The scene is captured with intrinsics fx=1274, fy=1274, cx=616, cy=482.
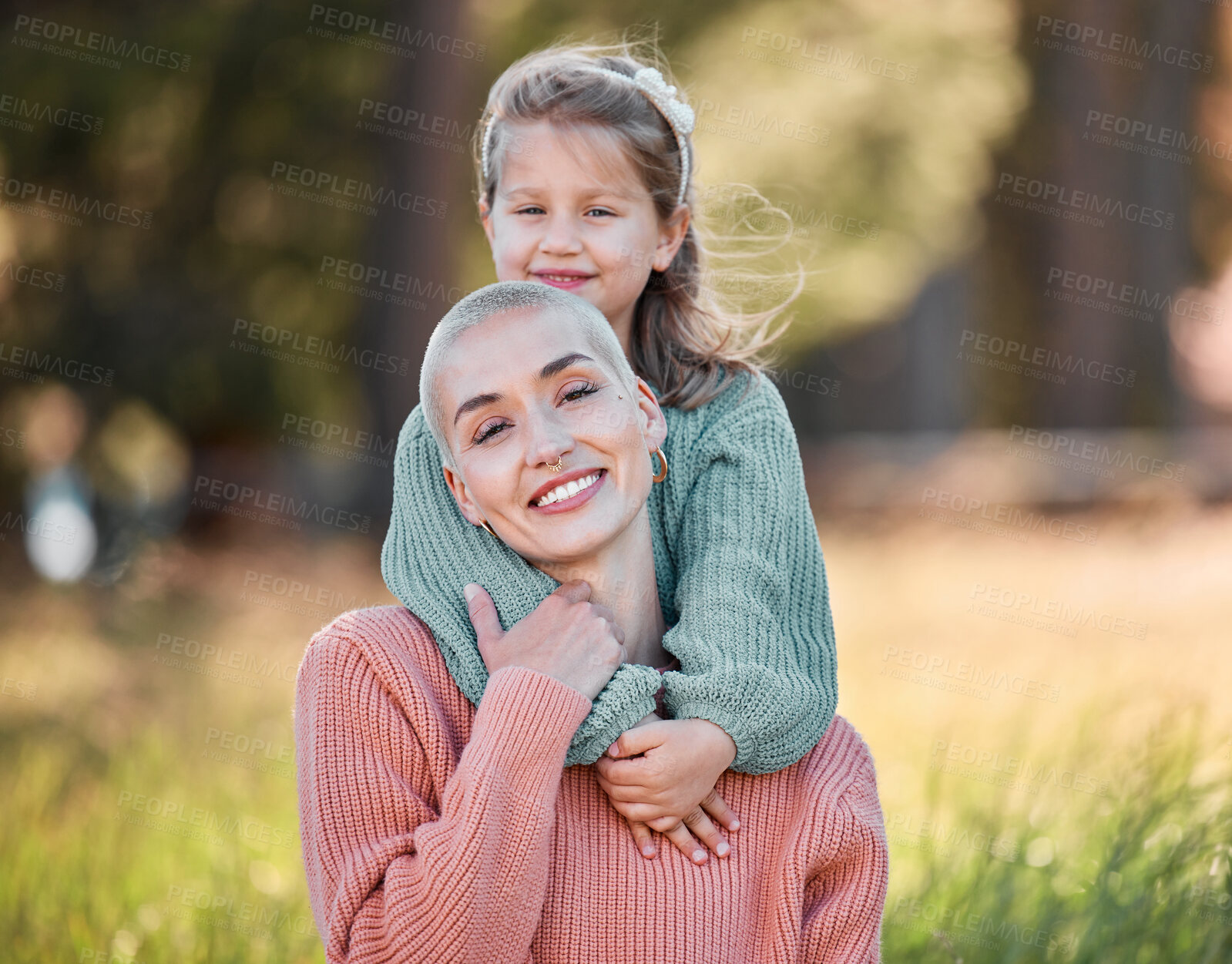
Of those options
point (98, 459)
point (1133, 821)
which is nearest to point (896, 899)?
point (1133, 821)

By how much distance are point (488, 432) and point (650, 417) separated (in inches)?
15.0

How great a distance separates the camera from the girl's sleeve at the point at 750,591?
237 centimetres

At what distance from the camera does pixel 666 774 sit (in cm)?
228

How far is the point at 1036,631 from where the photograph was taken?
24.4 feet

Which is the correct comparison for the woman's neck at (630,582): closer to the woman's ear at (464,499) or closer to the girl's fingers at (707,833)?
the woman's ear at (464,499)

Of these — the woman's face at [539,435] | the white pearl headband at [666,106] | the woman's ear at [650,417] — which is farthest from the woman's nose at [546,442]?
the white pearl headband at [666,106]

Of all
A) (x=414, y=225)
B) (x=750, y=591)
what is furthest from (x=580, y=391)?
(x=414, y=225)

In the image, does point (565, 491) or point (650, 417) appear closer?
point (565, 491)

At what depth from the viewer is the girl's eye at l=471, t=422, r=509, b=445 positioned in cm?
232

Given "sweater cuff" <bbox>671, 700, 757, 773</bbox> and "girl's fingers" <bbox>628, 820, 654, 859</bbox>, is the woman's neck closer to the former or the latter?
"sweater cuff" <bbox>671, 700, 757, 773</bbox>

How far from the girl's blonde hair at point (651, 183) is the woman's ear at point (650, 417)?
31 centimetres

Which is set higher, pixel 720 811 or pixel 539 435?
pixel 539 435

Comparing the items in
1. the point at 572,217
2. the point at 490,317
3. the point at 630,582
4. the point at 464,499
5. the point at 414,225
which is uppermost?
the point at 414,225

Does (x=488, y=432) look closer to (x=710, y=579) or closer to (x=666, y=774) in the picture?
(x=710, y=579)
